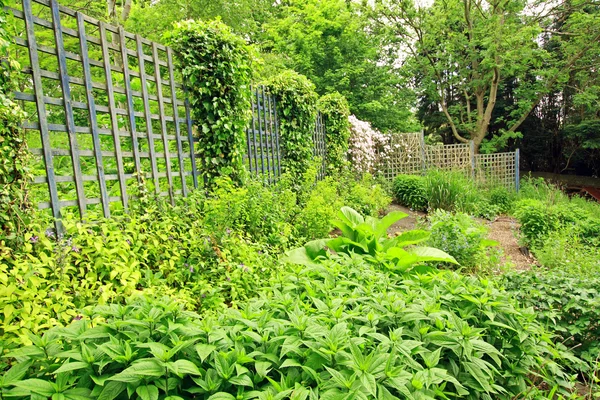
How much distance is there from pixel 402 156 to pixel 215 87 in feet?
29.8

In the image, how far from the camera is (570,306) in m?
2.29

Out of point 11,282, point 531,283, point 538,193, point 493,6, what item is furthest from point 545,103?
point 11,282

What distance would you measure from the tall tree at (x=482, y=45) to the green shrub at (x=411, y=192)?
6718 millimetres

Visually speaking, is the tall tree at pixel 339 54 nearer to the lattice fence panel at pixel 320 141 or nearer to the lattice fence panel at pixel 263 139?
the lattice fence panel at pixel 320 141

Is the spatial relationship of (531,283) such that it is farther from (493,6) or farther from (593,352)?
(493,6)

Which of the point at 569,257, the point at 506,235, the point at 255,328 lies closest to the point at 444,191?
the point at 506,235

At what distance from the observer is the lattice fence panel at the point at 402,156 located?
37.9ft

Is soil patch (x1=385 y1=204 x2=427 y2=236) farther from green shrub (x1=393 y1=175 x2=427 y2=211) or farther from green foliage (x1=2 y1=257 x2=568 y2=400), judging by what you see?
green foliage (x1=2 y1=257 x2=568 y2=400)

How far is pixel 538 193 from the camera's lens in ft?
32.0

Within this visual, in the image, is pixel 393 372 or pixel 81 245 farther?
pixel 81 245

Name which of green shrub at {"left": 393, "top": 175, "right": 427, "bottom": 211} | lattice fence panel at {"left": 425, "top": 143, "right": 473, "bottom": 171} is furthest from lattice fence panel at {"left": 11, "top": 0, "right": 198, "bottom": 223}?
lattice fence panel at {"left": 425, "top": 143, "right": 473, "bottom": 171}

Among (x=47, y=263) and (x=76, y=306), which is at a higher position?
(x=47, y=263)

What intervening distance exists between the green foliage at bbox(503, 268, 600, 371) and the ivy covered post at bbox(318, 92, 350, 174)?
19.7 feet

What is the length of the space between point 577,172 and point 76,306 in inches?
829
